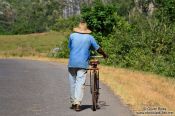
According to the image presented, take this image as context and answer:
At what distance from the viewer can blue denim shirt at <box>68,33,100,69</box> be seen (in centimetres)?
1128

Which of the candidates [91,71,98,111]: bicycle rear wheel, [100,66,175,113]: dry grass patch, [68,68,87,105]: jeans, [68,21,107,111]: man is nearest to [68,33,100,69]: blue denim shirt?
[68,21,107,111]: man

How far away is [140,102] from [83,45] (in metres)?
2.15

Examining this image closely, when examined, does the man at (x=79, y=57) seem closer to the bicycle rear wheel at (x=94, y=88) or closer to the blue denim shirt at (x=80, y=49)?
the blue denim shirt at (x=80, y=49)

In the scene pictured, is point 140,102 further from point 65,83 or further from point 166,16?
point 166,16

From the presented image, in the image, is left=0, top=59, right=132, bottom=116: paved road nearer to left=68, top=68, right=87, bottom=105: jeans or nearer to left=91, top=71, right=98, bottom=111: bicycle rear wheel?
left=91, top=71, right=98, bottom=111: bicycle rear wheel

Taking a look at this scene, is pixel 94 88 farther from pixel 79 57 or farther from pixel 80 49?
pixel 80 49

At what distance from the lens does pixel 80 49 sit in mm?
11336

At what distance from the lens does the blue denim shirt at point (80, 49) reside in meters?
11.3

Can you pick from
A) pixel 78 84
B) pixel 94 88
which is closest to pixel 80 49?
pixel 78 84

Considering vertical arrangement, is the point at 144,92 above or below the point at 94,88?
below

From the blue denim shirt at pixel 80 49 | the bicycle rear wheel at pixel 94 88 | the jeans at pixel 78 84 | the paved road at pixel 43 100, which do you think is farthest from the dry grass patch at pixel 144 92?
the blue denim shirt at pixel 80 49

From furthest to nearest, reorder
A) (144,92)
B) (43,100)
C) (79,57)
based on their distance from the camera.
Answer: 1. (144,92)
2. (43,100)
3. (79,57)

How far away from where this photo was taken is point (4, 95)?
553 inches

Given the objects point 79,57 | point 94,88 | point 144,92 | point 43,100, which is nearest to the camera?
point 79,57
